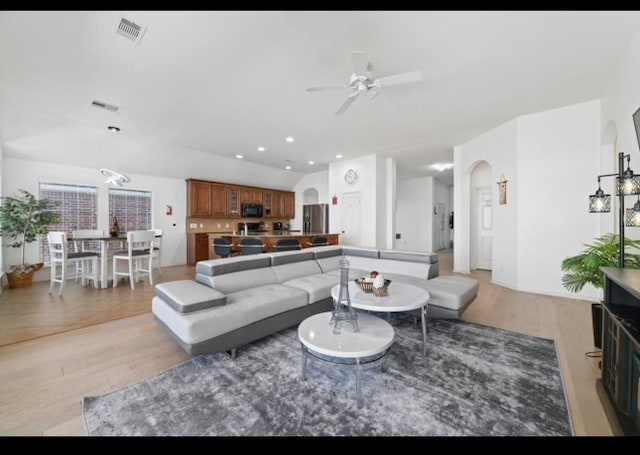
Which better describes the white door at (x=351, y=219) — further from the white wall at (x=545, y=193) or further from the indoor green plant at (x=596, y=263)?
the indoor green plant at (x=596, y=263)

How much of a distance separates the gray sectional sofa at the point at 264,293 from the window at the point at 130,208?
489cm

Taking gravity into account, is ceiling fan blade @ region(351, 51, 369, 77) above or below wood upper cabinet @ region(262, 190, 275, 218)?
above

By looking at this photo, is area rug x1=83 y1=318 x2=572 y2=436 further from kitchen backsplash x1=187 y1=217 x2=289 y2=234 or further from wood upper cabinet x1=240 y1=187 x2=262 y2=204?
wood upper cabinet x1=240 y1=187 x2=262 y2=204

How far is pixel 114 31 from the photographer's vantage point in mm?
2162

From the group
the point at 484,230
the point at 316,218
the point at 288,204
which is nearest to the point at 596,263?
the point at 484,230

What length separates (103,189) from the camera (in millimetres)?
6141

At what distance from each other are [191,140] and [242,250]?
250cm

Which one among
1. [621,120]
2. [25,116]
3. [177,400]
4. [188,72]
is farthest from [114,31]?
[621,120]

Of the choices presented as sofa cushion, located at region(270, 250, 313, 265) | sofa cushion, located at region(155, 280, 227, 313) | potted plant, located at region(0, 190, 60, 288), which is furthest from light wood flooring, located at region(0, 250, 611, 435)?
sofa cushion, located at region(270, 250, 313, 265)

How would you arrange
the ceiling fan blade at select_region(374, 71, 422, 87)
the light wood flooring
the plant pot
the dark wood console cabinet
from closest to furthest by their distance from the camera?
the dark wood console cabinet → the light wood flooring → the ceiling fan blade at select_region(374, 71, 422, 87) → the plant pot

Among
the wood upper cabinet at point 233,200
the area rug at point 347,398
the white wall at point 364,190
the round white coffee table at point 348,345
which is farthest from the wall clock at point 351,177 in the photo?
the round white coffee table at point 348,345

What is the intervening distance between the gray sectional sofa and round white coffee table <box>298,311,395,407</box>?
2.04 feet

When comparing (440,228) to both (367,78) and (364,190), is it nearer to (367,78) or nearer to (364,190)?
(364,190)

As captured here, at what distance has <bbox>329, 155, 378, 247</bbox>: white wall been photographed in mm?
6703
